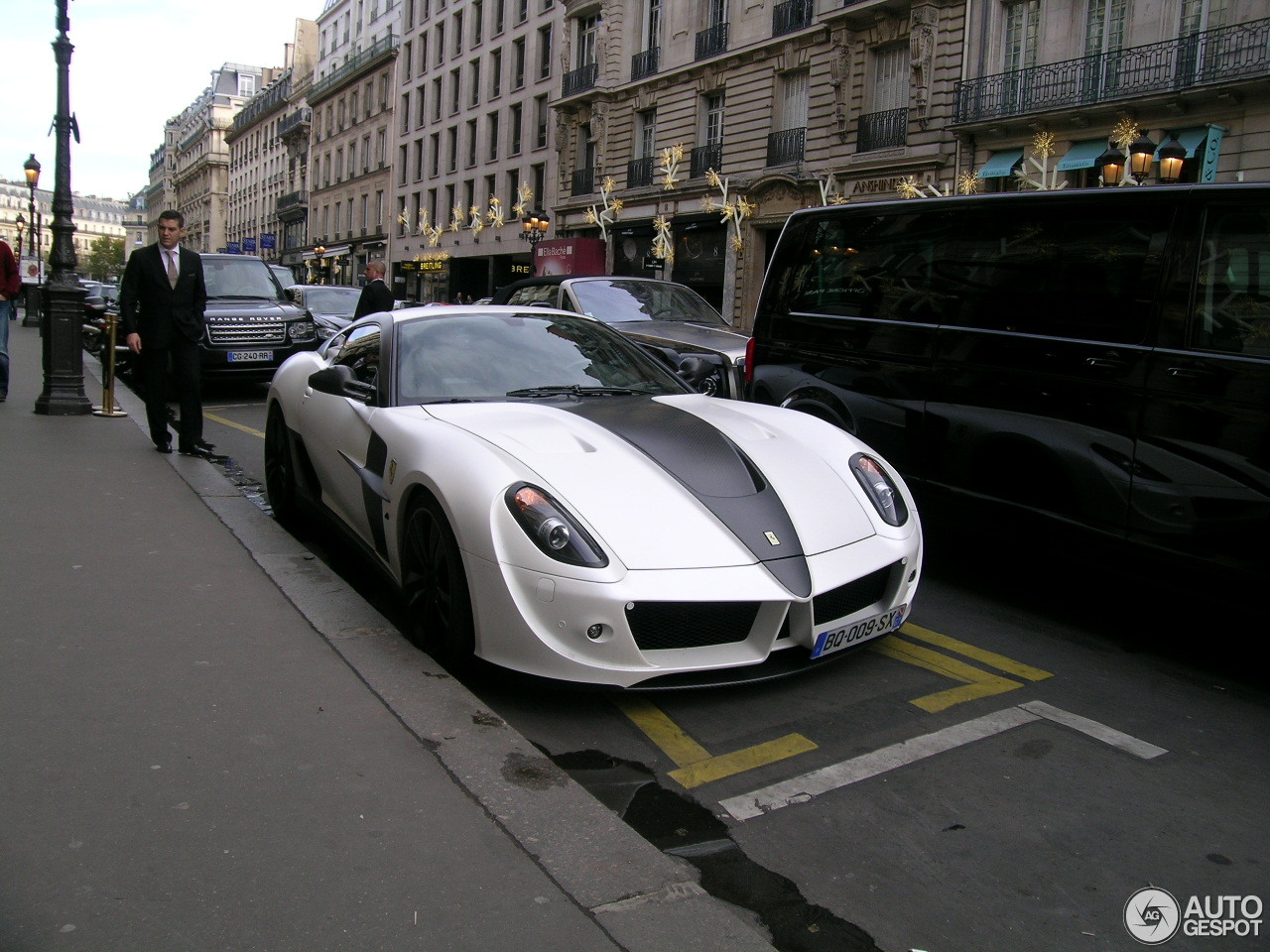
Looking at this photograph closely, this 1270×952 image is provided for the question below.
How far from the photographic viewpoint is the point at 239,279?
556 inches

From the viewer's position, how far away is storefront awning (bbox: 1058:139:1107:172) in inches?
791

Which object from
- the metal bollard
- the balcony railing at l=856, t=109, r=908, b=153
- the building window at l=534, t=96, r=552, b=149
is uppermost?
the building window at l=534, t=96, r=552, b=149

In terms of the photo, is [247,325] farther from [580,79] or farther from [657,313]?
[580,79]

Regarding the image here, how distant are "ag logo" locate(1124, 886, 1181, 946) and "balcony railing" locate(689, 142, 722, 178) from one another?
2994 cm

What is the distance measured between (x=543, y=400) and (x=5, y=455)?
532 centimetres

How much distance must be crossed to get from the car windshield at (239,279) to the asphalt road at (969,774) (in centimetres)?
1148

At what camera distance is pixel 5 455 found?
25.8 feet

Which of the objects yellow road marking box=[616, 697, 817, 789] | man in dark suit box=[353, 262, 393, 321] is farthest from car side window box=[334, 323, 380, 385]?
man in dark suit box=[353, 262, 393, 321]

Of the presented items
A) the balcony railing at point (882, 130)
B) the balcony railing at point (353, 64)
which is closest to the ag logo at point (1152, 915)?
the balcony railing at point (882, 130)

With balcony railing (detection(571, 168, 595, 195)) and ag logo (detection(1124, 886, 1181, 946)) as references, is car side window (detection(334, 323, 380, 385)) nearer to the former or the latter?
ag logo (detection(1124, 886, 1181, 946))

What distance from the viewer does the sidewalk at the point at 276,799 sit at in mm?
2293

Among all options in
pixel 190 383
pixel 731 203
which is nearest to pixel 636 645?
pixel 190 383

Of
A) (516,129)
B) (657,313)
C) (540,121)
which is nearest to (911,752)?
(657,313)

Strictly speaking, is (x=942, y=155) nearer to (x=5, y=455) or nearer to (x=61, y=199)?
(x=61, y=199)
